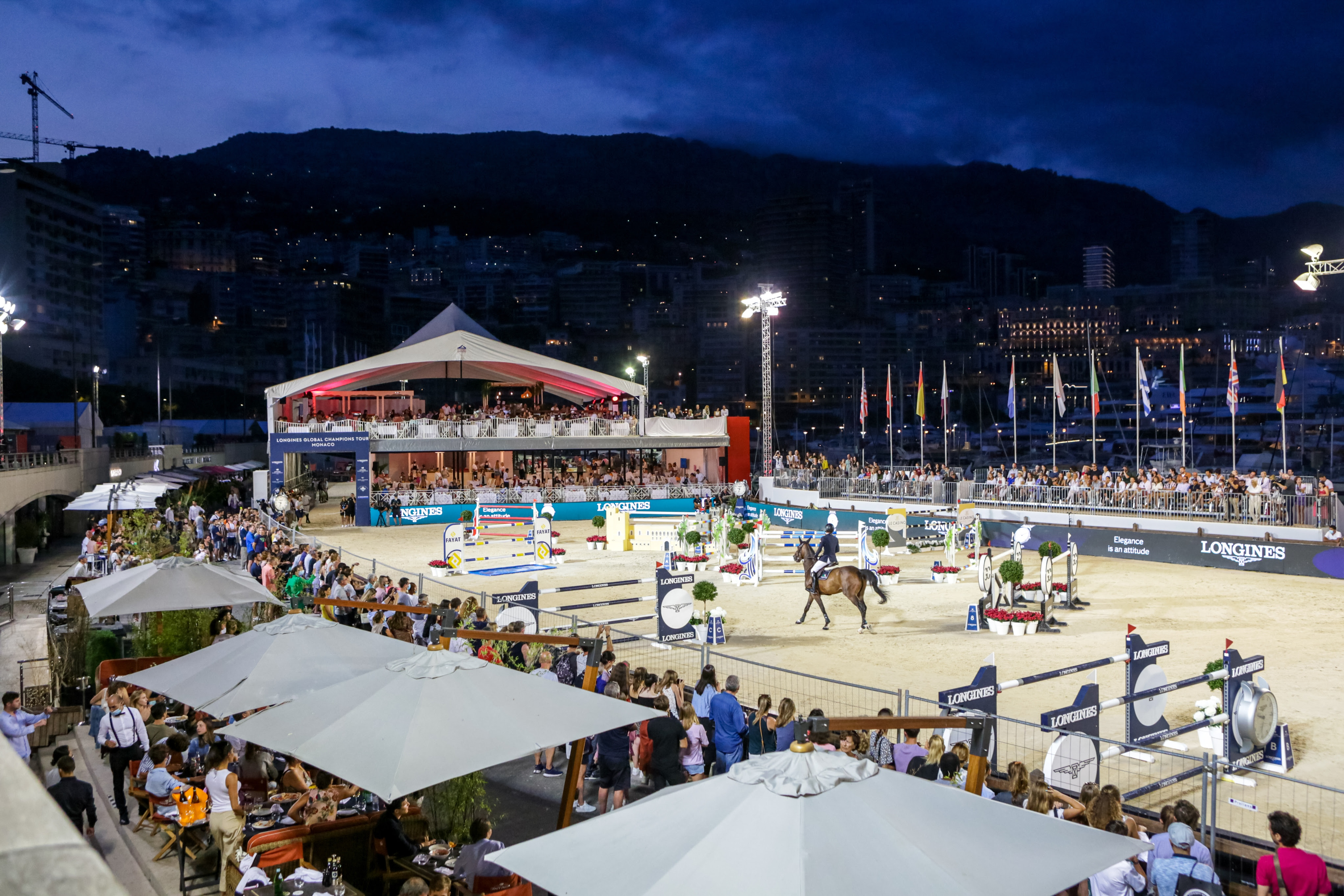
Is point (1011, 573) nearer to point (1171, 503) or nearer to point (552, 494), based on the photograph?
point (1171, 503)

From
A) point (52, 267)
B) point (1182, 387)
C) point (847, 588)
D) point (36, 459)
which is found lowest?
point (847, 588)

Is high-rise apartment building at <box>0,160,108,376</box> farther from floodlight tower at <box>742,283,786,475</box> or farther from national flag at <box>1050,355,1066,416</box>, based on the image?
national flag at <box>1050,355,1066,416</box>

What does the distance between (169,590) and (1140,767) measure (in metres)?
11.5

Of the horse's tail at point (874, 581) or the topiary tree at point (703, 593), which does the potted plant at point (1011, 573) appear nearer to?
the horse's tail at point (874, 581)

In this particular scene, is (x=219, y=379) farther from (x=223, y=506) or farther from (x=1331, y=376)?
(x=1331, y=376)

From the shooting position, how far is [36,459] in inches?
1296

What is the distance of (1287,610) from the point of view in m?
19.4

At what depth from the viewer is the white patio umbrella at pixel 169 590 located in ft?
38.9

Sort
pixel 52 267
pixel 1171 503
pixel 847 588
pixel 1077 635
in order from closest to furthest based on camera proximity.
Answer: pixel 1077 635 → pixel 847 588 → pixel 1171 503 → pixel 52 267

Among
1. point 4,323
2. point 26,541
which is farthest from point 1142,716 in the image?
point 26,541

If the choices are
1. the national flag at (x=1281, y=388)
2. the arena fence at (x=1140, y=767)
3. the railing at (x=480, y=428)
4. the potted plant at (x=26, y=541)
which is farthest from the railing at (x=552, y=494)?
the arena fence at (x=1140, y=767)

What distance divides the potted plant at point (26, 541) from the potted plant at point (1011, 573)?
27680 mm

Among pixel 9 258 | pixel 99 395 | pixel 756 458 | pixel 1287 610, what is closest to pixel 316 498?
pixel 1287 610

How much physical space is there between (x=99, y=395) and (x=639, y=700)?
116010mm
